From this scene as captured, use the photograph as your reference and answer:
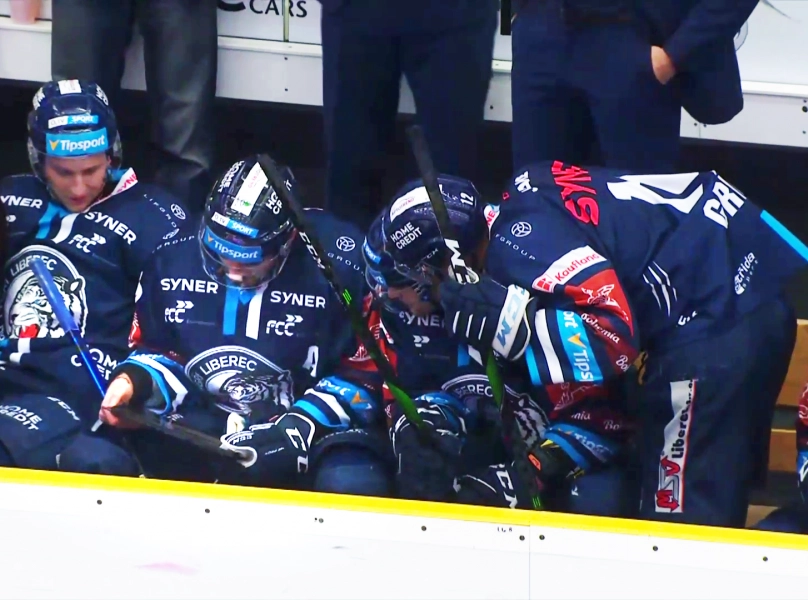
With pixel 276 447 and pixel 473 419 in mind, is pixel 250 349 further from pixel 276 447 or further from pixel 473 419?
pixel 473 419

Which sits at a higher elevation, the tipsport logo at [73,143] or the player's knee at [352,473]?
the tipsport logo at [73,143]

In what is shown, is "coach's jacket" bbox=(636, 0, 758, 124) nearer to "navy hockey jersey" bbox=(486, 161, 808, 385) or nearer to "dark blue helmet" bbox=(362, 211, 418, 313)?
"navy hockey jersey" bbox=(486, 161, 808, 385)

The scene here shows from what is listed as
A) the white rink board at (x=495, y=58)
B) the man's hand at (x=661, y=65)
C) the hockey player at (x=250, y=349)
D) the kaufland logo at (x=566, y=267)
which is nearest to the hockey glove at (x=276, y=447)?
the hockey player at (x=250, y=349)

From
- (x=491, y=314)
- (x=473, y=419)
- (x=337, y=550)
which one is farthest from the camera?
(x=473, y=419)

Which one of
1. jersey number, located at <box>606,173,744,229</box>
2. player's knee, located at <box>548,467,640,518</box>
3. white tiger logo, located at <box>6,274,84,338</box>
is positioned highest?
jersey number, located at <box>606,173,744,229</box>

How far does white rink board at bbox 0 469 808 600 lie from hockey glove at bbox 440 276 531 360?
0.33 metres

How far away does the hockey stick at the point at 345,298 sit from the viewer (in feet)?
6.53

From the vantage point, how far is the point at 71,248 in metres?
2.32

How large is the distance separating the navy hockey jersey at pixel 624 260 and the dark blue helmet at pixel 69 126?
80 centimetres

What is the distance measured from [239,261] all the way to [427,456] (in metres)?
0.48

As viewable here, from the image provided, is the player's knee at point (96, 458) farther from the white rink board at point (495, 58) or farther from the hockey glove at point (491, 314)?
the white rink board at point (495, 58)

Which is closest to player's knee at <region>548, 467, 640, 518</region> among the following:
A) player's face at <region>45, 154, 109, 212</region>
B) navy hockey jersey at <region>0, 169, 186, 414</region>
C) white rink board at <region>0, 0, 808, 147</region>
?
navy hockey jersey at <region>0, 169, 186, 414</region>

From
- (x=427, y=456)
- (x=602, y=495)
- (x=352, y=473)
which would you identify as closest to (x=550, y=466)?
(x=602, y=495)

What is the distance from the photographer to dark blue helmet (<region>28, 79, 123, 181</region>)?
7.39ft
